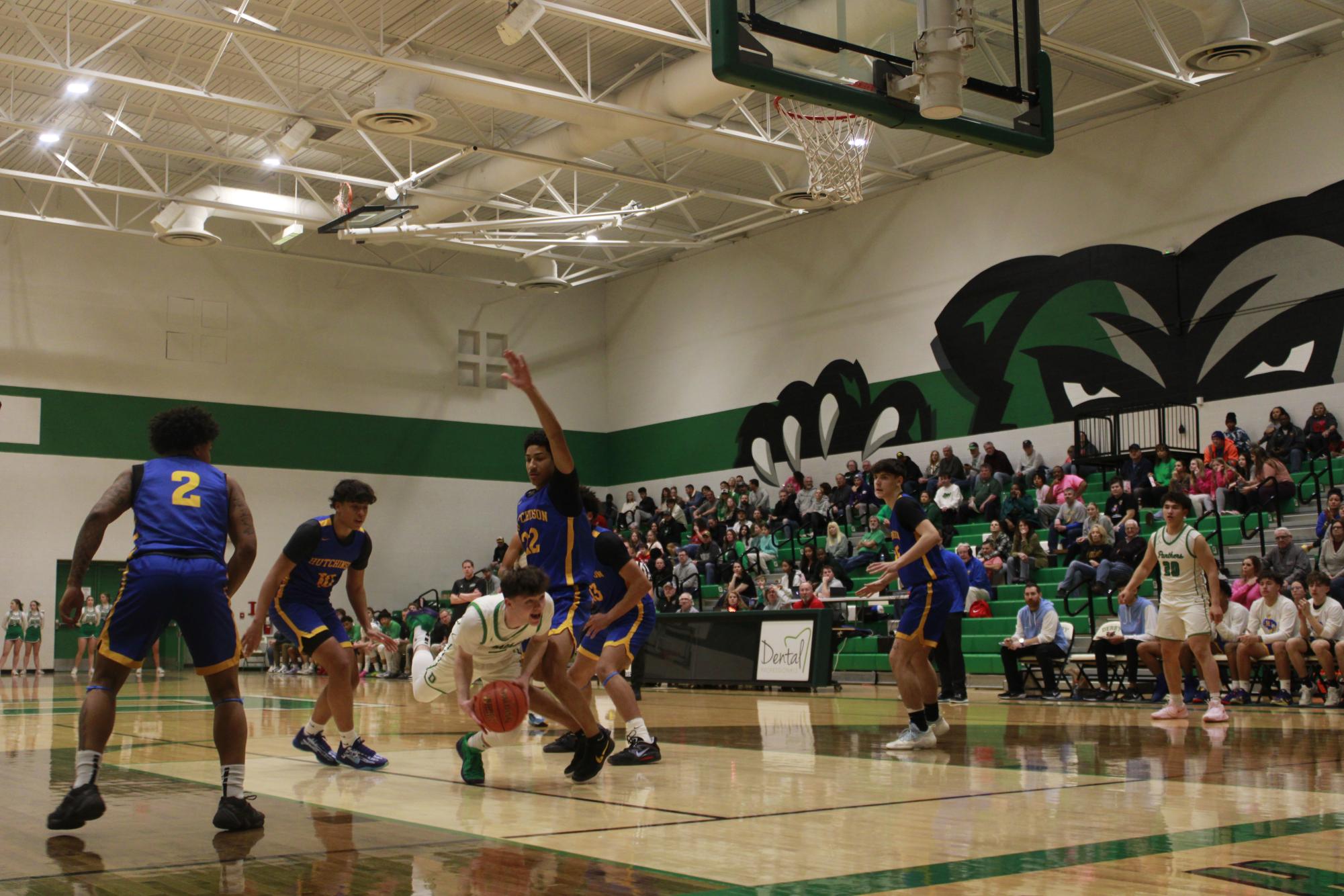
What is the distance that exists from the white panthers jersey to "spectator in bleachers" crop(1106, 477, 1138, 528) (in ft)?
24.5

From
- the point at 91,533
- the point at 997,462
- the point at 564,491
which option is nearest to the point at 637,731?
the point at 564,491

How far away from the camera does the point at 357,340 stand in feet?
99.6

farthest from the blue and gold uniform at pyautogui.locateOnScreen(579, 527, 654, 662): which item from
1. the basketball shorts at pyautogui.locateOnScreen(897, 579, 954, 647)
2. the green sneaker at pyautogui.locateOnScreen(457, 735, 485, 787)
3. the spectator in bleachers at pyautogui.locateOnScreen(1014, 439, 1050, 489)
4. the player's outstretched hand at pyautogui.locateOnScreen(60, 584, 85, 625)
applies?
the spectator in bleachers at pyautogui.locateOnScreen(1014, 439, 1050, 489)

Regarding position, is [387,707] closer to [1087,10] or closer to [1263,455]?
[1263,455]

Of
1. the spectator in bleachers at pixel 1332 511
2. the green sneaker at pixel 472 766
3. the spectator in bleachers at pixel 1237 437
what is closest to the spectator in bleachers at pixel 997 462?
the spectator in bleachers at pixel 1237 437

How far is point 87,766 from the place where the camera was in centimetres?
491

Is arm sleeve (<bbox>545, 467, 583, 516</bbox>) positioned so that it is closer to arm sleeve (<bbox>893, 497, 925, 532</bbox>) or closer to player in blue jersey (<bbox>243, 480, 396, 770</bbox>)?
player in blue jersey (<bbox>243, 480, 396, 770</bbox>)

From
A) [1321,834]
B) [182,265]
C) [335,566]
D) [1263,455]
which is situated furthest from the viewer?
[182,265]

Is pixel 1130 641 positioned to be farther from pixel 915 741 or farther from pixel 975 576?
pixel 915 741

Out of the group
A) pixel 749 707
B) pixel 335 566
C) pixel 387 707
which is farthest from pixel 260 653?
pixel 335 566

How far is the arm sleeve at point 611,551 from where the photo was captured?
7102 mm

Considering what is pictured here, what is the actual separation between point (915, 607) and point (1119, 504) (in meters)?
11.1

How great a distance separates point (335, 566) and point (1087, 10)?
627 inches

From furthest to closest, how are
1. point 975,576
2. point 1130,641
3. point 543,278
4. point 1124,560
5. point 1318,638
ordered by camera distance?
point 543,278 < point 975,576 < point 1124,560 < point 1130,641 < point 1318,638
